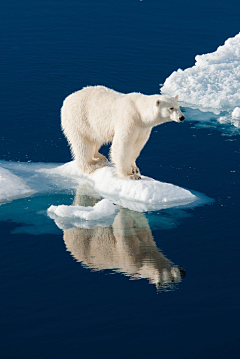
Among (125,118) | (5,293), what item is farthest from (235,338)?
(125,118)

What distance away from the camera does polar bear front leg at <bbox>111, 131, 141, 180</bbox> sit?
847cm

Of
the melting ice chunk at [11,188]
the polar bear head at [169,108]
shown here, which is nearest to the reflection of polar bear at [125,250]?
the melting ice chunk at [11,188]

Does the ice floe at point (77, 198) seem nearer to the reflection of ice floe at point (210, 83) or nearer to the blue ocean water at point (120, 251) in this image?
the blue ocean water at point (120, 251)

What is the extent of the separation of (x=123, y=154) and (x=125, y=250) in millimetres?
2015

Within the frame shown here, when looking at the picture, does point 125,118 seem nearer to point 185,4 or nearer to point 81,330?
point 81,330

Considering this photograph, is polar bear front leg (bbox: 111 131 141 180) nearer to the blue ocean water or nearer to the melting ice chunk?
the blue ocean water

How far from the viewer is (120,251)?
7004mm

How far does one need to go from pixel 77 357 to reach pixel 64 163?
17.0ft

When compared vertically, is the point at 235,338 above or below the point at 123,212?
below

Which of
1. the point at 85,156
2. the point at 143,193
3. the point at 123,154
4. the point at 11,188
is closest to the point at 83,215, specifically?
the point at 143,193

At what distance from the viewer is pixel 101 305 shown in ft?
19.4

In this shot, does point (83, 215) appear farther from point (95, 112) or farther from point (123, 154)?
point (95, 112)

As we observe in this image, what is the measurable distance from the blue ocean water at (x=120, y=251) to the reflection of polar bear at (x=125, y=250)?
0.02m

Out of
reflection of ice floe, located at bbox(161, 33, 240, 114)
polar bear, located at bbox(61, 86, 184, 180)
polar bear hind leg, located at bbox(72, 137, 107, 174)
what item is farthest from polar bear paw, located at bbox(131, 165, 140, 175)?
reflection of ice floe, located at bbox(161, 33, 240, 114)
